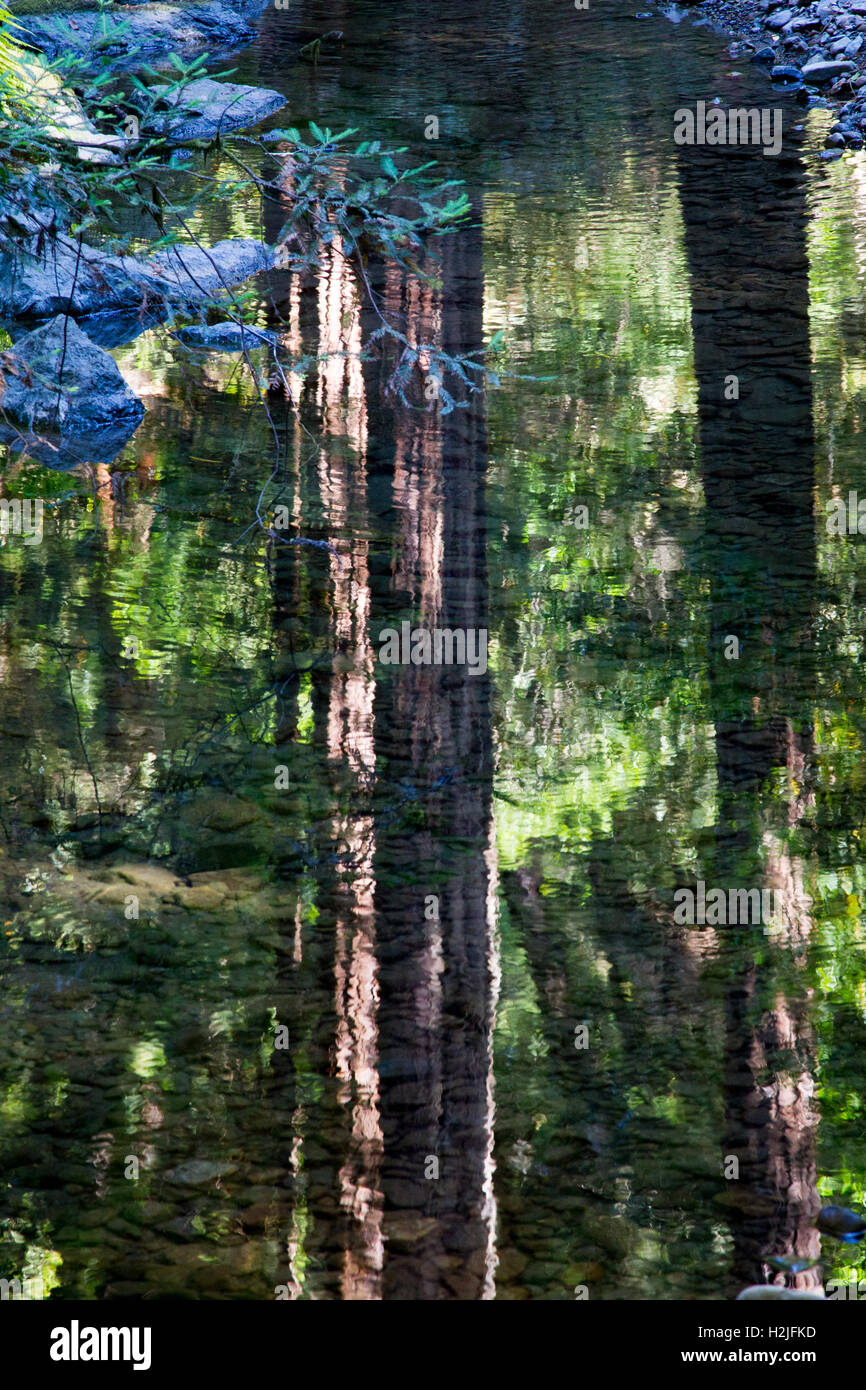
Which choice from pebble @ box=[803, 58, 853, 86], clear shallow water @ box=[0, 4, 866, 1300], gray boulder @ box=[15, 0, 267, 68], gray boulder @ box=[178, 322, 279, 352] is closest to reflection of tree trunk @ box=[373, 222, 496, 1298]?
clear shallow water @ box=[0, 4, 866, 1300]

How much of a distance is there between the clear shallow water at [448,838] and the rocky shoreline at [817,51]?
16.0ft

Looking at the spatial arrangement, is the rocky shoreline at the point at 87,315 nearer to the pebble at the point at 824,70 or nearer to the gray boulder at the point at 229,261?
the gray boulder at the point at 229,261

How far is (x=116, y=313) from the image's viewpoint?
780 centimetres

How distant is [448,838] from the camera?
11.8 feet

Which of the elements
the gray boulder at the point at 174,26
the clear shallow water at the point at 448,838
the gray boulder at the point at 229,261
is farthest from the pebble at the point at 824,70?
the gray boulder at the point at 174,26

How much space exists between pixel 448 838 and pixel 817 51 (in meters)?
11.1

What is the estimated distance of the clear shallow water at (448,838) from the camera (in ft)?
8.38

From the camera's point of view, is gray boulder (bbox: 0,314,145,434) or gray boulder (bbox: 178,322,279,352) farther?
gray boulder (bbox: 178,322,279,352)

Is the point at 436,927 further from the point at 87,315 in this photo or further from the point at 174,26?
the point at 174,26

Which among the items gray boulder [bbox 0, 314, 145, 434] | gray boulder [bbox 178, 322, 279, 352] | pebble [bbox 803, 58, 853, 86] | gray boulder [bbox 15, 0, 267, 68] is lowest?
gray boulder [bbox 0, 314, 145, 434]

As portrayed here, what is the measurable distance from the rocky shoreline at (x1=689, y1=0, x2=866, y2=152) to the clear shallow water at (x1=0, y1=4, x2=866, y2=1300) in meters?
4.88

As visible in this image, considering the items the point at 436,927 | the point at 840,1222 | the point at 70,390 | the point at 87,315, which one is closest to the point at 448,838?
the point at 436,927

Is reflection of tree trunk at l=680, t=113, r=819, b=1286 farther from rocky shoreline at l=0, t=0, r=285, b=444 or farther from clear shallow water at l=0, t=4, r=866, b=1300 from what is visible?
rocky shoreline at l=0, t=0, r=285, b=444

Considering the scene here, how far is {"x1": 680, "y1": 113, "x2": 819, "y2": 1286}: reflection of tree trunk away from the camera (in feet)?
8.76
